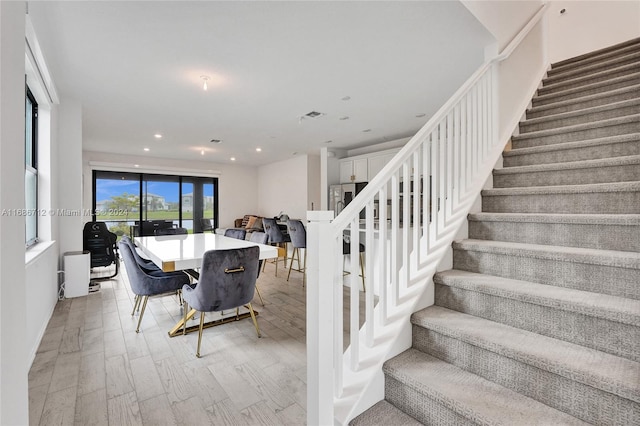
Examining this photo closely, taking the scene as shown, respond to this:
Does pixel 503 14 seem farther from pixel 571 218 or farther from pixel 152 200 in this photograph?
pixel 152 200

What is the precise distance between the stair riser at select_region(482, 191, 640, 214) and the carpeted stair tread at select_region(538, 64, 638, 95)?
1.83 m

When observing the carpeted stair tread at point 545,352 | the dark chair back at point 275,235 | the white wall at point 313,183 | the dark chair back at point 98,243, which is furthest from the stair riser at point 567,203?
the white wall at point 313,183

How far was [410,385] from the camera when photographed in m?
1.28

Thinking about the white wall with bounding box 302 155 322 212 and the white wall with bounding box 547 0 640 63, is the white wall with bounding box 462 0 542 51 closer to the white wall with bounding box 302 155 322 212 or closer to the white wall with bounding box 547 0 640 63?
the white wall with bounding box 547 0 640 63

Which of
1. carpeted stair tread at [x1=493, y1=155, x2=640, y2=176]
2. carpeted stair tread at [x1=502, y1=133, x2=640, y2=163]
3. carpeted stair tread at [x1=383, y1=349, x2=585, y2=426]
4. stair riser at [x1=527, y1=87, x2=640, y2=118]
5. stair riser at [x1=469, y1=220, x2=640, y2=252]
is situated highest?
stair riser at [x1=527, y1=87, x2=640, y2=118]

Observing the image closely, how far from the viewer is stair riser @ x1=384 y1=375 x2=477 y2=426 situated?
1.15 metres

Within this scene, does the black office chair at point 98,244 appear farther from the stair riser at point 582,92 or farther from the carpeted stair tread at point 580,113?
the stair riser at point 582,92

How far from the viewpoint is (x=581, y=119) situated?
7.93ft

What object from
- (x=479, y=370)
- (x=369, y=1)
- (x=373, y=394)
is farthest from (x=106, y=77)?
(x=479, y=370)

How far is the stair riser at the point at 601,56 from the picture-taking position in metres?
3.22

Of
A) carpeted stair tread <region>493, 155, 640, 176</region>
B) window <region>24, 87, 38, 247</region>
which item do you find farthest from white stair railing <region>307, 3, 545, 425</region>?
window <region>24, 87, 38, 247</region>

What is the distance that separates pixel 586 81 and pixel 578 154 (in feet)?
5.03

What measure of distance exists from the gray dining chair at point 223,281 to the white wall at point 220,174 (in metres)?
6.44

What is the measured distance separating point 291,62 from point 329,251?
2233mm
